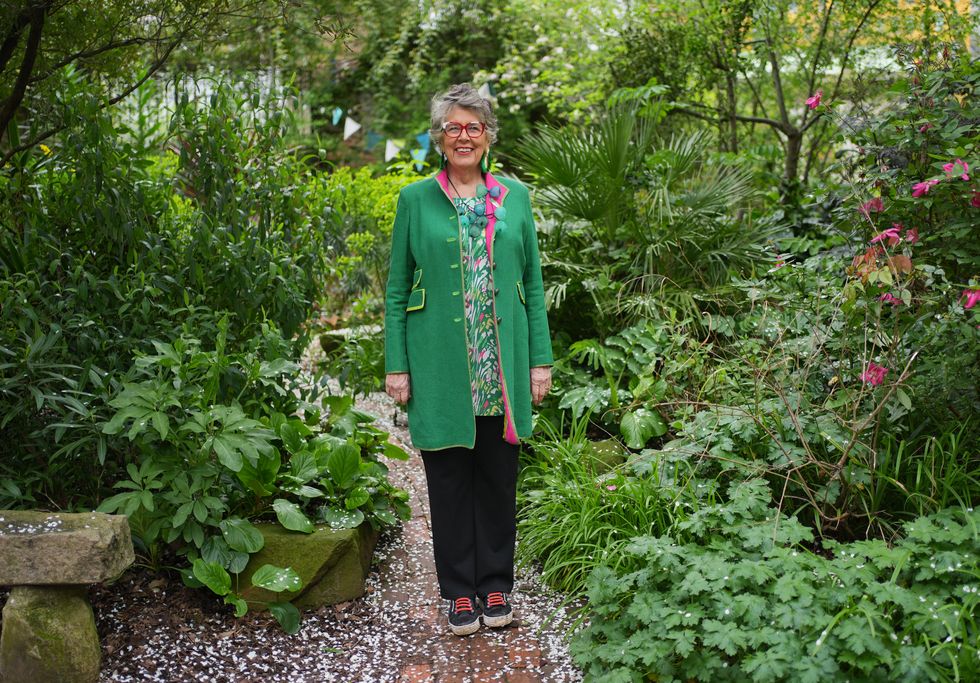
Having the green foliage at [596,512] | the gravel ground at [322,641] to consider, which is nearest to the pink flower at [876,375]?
the green foliage at [596,512]

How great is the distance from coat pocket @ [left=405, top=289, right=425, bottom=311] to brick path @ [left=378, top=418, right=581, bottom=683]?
1.14 m

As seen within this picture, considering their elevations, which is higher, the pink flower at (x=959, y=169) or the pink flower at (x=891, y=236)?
the pink flower at (x=959, y=169)

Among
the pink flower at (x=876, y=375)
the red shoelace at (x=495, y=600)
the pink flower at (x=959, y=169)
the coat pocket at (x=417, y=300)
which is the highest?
the pink flower at (x=959, y=169)

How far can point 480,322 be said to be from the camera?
113 inches

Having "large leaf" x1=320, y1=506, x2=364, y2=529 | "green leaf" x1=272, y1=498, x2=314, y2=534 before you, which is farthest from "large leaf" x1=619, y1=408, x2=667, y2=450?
"green leaf" x1=272, y1=498, x2=314, y2=534

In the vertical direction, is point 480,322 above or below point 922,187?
below

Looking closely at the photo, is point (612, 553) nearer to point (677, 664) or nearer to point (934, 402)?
point (677, 664)

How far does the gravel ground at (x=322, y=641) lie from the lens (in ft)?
8.99

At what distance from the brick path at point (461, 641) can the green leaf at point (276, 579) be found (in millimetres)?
430

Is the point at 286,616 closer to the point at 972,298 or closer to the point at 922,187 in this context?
the point at 972,298

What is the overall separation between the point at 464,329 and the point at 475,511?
660 millimetres

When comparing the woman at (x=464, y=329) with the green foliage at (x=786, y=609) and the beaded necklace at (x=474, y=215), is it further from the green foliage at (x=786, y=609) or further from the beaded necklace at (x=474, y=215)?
the green foliage at (x=786, y=609)

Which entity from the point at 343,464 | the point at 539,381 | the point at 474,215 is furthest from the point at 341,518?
the point at 474,215

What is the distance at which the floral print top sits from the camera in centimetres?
286
